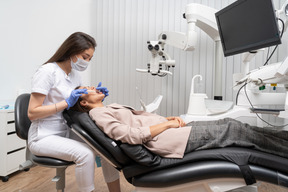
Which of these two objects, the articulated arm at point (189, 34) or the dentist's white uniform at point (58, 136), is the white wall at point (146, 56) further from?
the dentist's white uniform at point (58, 136)

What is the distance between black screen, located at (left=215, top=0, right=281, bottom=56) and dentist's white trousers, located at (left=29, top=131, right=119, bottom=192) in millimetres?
1201

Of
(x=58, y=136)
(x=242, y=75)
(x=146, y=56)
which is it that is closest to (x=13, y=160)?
(x=58, y=136)

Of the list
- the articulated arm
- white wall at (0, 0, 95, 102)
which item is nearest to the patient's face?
the articulated arm

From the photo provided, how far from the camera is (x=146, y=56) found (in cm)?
248

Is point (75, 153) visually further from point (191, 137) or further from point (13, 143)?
point (13, 143)

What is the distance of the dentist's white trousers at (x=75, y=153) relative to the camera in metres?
1.08

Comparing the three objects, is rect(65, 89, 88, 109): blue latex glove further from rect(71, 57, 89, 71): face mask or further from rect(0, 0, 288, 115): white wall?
rect(0, 0, 288, 115): white wall

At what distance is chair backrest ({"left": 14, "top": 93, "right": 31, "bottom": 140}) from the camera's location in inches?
49.1

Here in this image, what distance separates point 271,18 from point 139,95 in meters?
1.62

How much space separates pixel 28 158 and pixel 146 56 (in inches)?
65.7

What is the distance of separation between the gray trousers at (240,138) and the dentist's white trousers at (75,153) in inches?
20.9

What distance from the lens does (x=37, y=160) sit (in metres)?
1.14

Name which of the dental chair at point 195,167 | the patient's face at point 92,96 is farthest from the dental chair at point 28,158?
the patient's face at point 92,96

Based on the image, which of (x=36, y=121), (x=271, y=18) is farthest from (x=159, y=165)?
(x=271, y=18)
